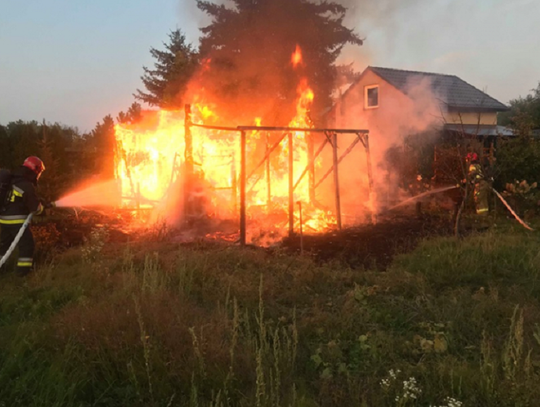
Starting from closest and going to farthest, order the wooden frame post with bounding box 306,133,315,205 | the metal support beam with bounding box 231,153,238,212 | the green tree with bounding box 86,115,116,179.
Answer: the wooden frame post with bounding box 306,133,315,205 → the metal support beam with bounding box 231,153,238,212 → the green tree with bounding box 86,115,116,179

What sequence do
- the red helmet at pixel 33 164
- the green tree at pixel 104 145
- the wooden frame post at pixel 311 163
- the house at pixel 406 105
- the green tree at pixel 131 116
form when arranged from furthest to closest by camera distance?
the green tree at pixel 131 116, the green tree at pixel 104 145, the house at pixel 406 105, the wooden frame post at pixel 311 163, the red helmet at pixel 33 164

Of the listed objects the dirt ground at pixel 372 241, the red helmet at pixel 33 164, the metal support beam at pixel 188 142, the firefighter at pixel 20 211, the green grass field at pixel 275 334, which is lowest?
the green grass field at pixel 275 334

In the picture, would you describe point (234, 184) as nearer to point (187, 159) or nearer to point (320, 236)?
point (187, 159)

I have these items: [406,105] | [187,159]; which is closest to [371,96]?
[406,105]

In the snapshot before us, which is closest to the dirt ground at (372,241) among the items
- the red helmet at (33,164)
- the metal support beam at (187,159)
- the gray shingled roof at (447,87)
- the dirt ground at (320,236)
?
the dirt ground at (320,236)

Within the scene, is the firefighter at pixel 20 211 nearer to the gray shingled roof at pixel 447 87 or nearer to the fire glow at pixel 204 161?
the fire glow at pixel 204 161

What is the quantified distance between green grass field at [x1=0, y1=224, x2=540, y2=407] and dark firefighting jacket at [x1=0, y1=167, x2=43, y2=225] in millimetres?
913

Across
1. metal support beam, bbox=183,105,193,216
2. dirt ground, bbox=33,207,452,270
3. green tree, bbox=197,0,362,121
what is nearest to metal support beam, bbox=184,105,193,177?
metal support beam, bbox=183,105,193,216

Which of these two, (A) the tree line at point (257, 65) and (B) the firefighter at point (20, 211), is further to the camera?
(A) the tree line at point (257, 65)

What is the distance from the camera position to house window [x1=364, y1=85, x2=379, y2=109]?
2455 cm

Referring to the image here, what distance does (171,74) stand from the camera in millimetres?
30156

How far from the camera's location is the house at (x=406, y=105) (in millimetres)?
19734

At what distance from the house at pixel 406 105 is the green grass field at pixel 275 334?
13295 millimetres

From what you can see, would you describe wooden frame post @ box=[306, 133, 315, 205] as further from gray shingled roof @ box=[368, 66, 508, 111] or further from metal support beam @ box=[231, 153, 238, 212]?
gray shingled roof @ box=[368, 66, 508, 111]
